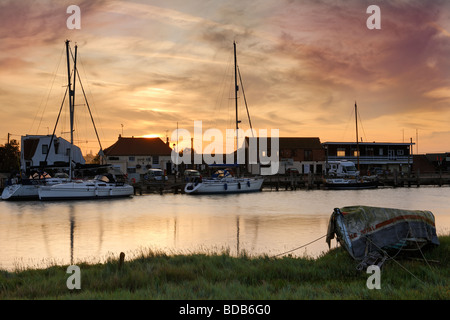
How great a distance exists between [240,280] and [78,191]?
39360 millimetres

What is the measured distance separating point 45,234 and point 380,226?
803 inches

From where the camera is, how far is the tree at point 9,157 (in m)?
81.2

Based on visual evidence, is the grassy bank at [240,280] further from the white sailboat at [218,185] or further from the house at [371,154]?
the house at [371,154]

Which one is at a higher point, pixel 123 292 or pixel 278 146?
pixel 278 146

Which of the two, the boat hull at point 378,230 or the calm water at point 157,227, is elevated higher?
the boat hull at point 378,230

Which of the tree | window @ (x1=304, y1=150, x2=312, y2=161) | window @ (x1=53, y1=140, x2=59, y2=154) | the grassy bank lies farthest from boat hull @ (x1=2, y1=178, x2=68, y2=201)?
window @ (x1=304, y1=150, x2=312, y2=161)

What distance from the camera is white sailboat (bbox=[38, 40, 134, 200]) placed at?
1826 inches

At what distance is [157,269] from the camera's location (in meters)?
12.6

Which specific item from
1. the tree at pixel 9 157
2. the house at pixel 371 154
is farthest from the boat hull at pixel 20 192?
the house at pixel 371 154

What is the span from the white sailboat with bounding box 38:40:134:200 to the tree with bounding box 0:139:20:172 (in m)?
37.7

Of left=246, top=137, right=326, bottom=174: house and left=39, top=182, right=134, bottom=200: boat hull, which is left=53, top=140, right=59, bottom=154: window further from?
left=246, top=137, right=326, bottom=174: house

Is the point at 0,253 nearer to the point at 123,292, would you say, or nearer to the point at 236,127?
the point at 123,292

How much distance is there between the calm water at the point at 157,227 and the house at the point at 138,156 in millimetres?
33193
